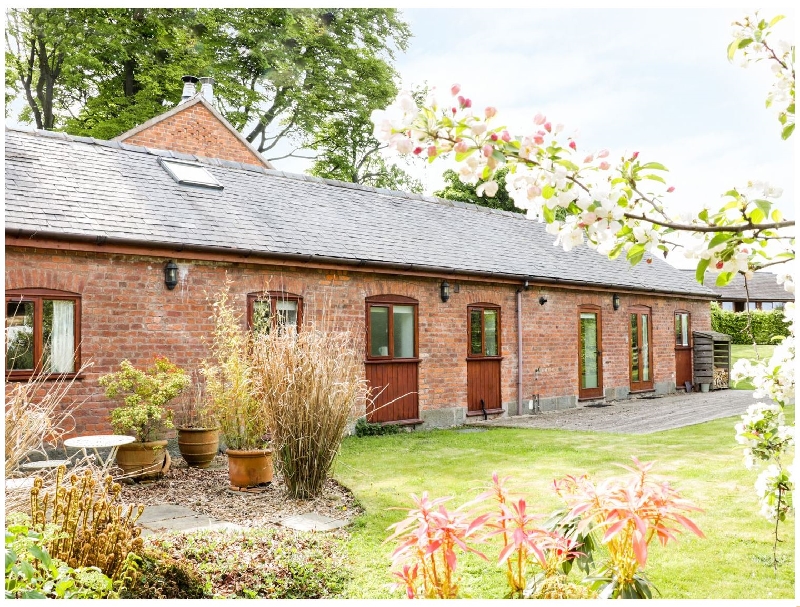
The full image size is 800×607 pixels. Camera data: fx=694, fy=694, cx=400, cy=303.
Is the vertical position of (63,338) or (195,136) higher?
(195,136)

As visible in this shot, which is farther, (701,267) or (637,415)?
(637,415)

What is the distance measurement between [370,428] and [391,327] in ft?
5.89

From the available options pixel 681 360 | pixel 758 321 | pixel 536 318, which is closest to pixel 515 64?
pixel 536 318

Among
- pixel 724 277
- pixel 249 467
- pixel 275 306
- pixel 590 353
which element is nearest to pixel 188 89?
pixel 275 306

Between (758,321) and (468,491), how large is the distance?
95.8 ft

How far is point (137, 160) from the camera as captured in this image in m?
11.6

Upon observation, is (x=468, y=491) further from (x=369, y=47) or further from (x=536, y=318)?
(x=369, y=47)

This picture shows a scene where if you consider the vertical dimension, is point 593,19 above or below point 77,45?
below

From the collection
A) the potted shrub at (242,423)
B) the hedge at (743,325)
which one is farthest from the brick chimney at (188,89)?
the hedge at (743,325)

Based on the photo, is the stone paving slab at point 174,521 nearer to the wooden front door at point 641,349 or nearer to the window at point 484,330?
the window at point 484,330

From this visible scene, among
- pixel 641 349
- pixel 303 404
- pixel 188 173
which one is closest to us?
pixel 303 404

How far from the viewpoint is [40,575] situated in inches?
128

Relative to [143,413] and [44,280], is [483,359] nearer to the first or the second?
[143,413]

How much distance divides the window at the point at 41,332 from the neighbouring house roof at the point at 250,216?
0.79 meters
